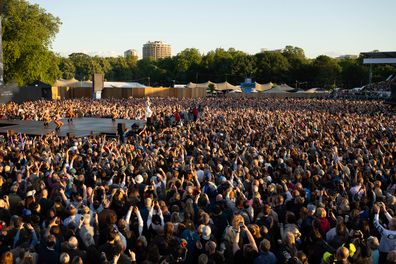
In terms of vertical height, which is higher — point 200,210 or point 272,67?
point 272,67

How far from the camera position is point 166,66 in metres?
116

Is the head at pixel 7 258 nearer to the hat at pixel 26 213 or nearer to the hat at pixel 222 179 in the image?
the hat at pixel 26 213

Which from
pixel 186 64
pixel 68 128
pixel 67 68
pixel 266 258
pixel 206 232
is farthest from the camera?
pixel 67 68

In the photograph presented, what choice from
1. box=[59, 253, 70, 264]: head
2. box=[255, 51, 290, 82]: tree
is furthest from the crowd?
box=[255, 51, 290, 82]: tree

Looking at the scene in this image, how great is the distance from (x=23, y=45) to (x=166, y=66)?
72158 mm

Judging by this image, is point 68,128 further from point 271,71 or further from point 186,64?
point 186,64

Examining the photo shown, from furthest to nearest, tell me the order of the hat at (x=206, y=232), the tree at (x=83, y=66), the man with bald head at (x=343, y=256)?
1. the tree at (x=83, y=66)
2. the hat at (x=206, y=232)
3. the man with bald head at (x=343, y=256)

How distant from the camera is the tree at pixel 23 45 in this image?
1780 inches

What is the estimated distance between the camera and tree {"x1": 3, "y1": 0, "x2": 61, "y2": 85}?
45.2 metres

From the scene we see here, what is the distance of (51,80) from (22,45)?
8974 millimetres

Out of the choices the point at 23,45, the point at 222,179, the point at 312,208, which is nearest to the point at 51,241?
the point at 312,208

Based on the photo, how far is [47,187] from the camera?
8.61 m

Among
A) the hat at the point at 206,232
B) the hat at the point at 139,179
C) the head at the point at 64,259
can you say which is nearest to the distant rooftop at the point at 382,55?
the hat at the point at 139,179

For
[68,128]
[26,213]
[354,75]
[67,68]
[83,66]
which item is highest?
[83,66]
